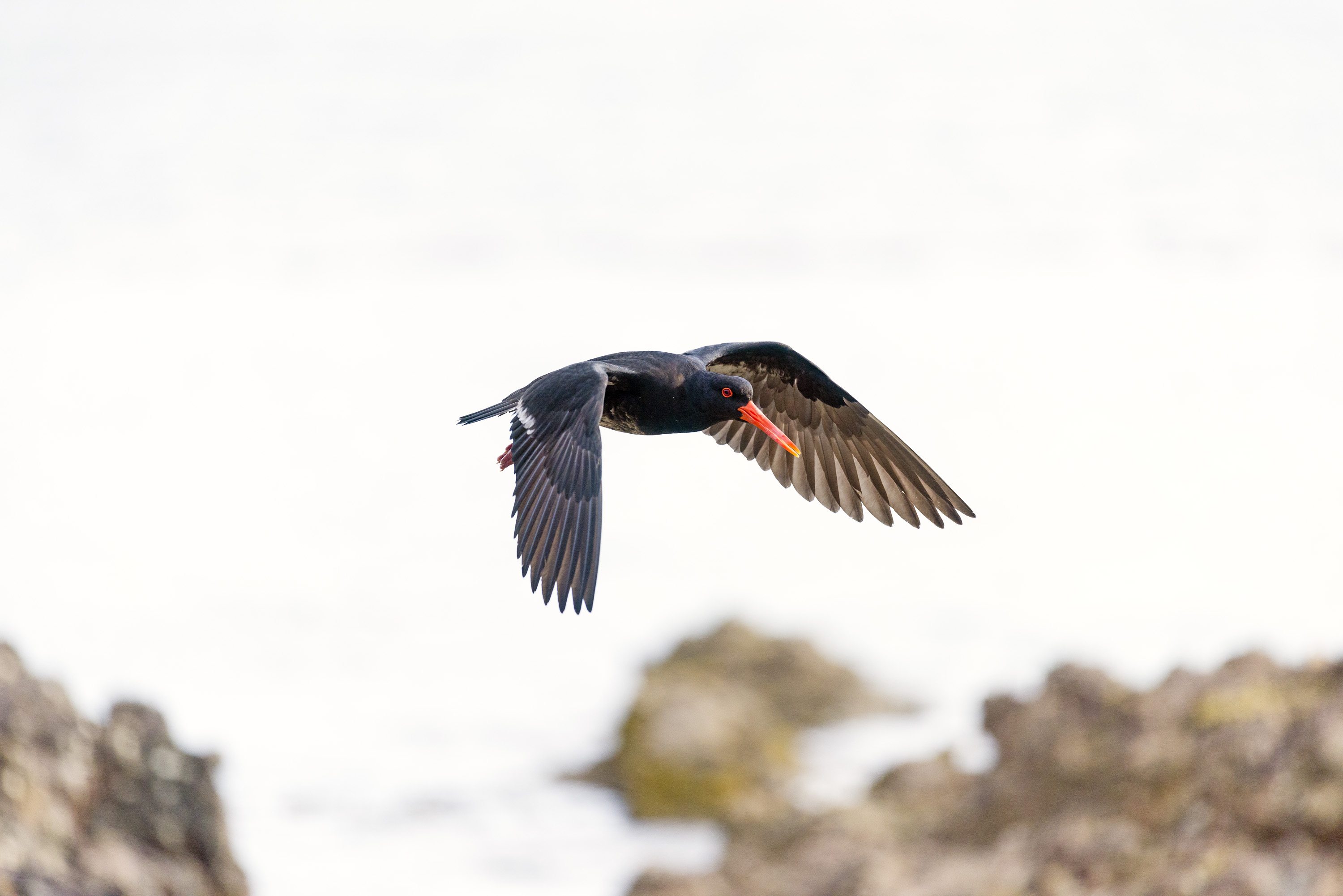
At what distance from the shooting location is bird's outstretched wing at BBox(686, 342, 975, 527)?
23.2 ft

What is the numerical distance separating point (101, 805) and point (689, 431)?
153 inches

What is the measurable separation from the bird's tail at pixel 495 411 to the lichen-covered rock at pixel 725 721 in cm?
606

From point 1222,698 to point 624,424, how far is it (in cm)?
433

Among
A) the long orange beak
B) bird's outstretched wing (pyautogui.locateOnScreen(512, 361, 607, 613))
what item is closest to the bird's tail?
bird's outstretched wing (pyautogui.locateOnScreen(512, 361, 607, 613))

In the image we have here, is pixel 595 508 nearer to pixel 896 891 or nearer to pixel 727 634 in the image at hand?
pixel 896 891

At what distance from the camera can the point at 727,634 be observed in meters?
13.5

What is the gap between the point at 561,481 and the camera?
5.25 meters

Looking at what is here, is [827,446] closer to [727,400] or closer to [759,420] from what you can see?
[759,420]

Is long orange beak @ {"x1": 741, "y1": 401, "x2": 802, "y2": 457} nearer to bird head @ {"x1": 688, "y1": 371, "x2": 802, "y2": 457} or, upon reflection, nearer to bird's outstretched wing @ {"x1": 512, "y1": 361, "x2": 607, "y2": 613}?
bird head @ {"x1": 688, "y1": 371, "x2": 802, "y2": 457}

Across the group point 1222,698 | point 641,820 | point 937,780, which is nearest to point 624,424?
point 1222,698

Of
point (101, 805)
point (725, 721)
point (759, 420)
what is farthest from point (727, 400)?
point (725, 721)

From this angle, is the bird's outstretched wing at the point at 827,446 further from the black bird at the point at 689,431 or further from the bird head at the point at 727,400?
the bird head at the point at 727,400

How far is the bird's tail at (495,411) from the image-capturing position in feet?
19.5

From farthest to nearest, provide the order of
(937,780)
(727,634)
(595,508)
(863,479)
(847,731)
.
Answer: (727,634), (847,731), (937,780), (863,479), (595,508)
